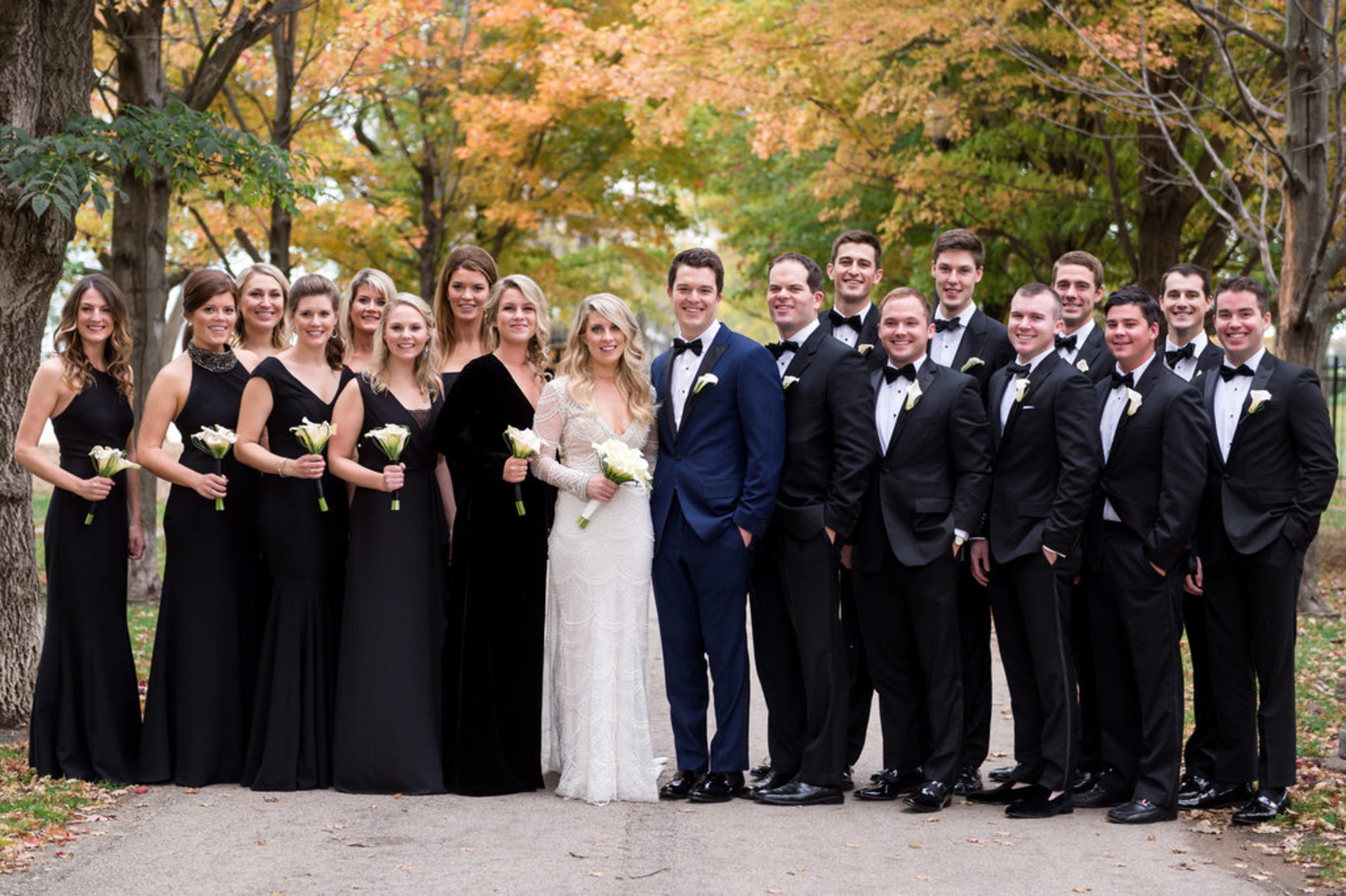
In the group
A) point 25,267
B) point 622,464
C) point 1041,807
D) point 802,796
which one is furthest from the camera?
point 25,267

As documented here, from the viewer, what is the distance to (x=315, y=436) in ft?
23.1

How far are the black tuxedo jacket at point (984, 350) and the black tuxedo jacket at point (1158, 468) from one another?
677 mm

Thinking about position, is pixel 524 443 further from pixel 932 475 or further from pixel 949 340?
pixel 949 340

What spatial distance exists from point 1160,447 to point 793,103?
1063cm

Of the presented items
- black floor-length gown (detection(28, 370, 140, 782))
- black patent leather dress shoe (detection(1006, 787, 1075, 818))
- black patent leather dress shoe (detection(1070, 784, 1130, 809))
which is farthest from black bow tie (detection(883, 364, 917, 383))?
black floor-length gown (detection(28, 370, 140, 782))

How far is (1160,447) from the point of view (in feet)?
22.0

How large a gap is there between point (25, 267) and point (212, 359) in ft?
5.23

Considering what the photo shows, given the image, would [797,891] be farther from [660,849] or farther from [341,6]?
[341,6]

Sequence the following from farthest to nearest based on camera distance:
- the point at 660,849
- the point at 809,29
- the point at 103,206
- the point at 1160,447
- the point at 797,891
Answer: the point at 809,29
the point at 103,206
the point at 1160,447
the point at 660,849
the point at 797,891

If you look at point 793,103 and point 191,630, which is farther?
point 793,103

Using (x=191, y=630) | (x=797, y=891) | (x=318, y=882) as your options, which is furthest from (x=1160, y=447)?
(x=191, y=630)

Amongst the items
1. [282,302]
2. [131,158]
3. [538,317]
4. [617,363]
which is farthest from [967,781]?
[131,158]

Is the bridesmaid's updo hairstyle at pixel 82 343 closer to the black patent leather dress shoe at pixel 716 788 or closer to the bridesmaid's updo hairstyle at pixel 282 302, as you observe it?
the bridesmaid's updo hairstyle at pixel 282 302

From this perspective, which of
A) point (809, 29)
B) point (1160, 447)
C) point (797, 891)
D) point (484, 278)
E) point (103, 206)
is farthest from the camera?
point (809, 29)
